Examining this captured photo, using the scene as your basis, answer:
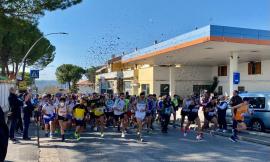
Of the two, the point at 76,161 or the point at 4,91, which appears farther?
the point at 4,91

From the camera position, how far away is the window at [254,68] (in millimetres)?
35469

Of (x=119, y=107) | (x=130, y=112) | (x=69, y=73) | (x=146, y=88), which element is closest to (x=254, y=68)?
(x=146, y=88)

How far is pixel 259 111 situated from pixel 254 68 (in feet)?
59.8

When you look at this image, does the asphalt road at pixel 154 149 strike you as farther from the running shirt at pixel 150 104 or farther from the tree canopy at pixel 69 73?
the tree canopy at pixel 69 73

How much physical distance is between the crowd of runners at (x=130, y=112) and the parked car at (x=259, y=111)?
124cm

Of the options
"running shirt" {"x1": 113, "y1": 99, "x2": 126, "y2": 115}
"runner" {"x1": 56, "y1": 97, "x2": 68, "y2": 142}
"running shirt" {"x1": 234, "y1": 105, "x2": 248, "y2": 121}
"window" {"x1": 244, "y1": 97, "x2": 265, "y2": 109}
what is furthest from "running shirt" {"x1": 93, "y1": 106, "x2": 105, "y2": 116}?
"window" {"x1": 244, "y1": 97, "x2": 265, "y2": 109}

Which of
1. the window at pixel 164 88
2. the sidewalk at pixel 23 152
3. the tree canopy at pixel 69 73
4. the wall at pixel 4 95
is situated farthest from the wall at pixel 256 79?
the tree canopy at pixel 69 73

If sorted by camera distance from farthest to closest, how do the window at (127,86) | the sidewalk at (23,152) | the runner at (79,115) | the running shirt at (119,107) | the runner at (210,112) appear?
the window at (127,86), the runner at (210,112), the running shirt at (119,107), the runner at (79,115), the sidewalk at (23,152)

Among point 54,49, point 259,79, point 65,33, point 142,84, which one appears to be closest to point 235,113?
point 259,79

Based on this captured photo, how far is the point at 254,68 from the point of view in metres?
36.1

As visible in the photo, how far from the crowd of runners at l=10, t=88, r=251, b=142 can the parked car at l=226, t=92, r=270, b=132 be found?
4.07ft

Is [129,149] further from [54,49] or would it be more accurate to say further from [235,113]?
[54,49]

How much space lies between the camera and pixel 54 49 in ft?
218

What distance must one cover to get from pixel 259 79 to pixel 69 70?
226ft
